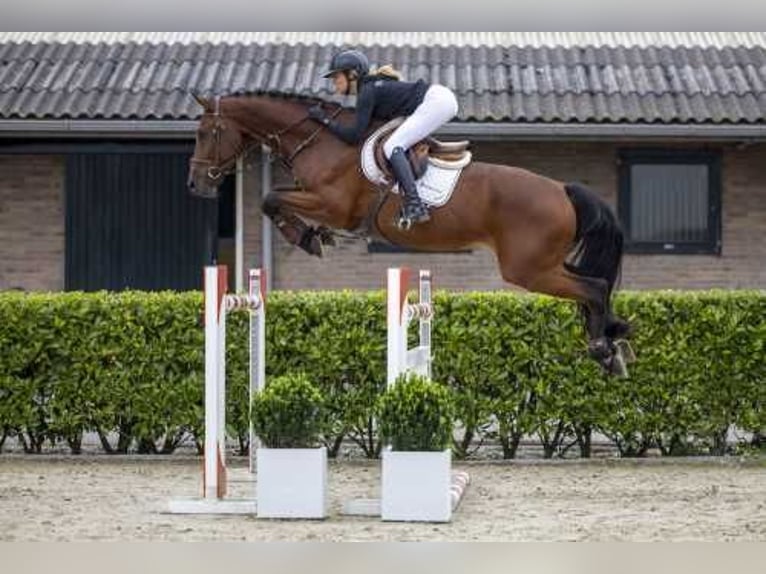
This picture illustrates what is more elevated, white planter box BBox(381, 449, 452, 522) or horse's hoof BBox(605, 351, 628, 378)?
horse's hoof BBox(605, 351, 628, 378)

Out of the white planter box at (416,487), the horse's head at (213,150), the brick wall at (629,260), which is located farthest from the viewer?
the brick wall at (629,260)

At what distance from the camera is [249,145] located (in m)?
11.1

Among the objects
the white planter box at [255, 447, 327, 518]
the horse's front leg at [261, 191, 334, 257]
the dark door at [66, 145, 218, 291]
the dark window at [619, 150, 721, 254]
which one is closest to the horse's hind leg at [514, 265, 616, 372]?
the horse's front leg at [261, 191, 334, 257]

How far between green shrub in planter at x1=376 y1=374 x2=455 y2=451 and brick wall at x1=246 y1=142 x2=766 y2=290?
282 inches

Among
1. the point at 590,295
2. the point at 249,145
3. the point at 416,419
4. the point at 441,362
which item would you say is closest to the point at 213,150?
the point at 249,145

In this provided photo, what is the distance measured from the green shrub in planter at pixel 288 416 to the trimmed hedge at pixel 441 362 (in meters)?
3.38

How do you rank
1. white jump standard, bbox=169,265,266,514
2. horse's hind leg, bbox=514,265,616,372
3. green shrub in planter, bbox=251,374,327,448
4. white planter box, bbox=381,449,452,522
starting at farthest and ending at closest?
white jump standard, bbox=169,265,266,514, green shrub in planter, bbox=251,374,327,448, white planter box, bbox=381,449,452,522, horse's hind leg, bbox=514,265,616,372

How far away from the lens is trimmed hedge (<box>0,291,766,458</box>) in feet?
49.7

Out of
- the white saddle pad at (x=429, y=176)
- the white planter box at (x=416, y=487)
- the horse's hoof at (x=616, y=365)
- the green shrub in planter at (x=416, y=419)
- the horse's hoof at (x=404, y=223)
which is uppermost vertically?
the white saddle pad at (x=429, y=176)

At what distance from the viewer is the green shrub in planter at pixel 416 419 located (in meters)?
11.4

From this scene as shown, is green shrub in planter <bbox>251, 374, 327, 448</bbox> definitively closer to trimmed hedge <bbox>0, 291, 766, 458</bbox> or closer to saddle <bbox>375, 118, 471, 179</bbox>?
saddle <bbox>375, 118, 471, 179</bbox>

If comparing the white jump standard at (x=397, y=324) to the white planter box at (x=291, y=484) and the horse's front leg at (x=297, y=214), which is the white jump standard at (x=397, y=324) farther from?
the horse's front leg at (x=297, y=214)

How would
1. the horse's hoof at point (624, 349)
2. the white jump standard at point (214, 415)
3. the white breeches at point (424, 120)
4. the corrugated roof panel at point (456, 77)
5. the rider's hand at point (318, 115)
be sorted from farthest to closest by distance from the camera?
the corrugated roof panel at point (456, 77) < the white jump standard at point (214, 415) < the horse's hoof at point (624, 349) < the rider's hand at point (318, 115) < the white breeches at point (424, 120)

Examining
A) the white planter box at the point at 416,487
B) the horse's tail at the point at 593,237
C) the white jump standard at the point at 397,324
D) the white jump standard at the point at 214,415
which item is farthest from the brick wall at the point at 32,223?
the horse's tail at the point at 593,237
